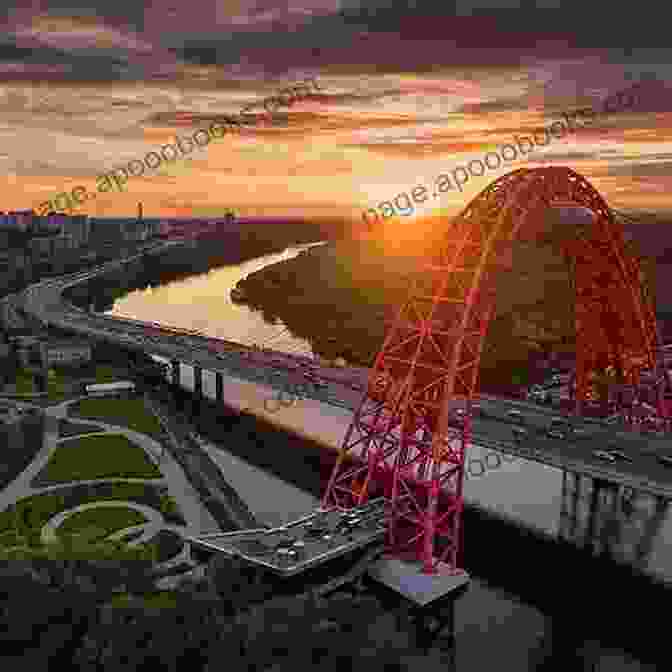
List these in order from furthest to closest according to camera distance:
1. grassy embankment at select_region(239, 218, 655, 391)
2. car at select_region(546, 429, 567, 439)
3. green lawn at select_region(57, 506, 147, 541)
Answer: grassy embankment at select_region(239, 218, 655, 391)
car at select_region(546, 429, 567, 439)
green lawn at select_region(57, 506, 147, 541)

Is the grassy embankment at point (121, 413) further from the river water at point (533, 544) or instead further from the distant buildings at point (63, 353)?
the distant buildings at point (63, 353)

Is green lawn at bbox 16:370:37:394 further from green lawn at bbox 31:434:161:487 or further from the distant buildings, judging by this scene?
green lawn at bbox 31:434:161:487

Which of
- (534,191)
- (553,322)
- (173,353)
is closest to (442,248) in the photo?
(534,191)

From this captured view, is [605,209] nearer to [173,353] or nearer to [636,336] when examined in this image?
[636,336]

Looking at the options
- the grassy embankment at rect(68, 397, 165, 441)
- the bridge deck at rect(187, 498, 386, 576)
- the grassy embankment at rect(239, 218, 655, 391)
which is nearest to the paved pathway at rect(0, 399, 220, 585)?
the grassy embankment at rect(68, 397, 165, 441)

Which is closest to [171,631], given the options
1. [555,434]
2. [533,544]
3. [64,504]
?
[64,504]
